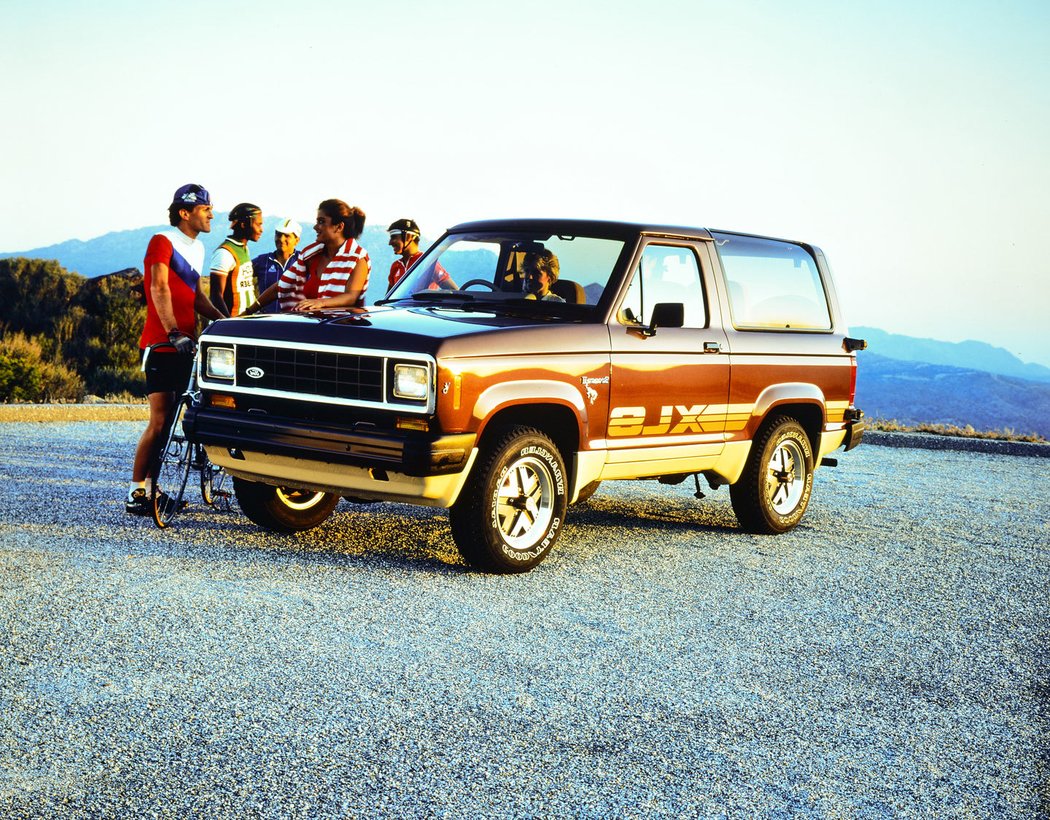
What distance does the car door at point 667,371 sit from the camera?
24.7 feet

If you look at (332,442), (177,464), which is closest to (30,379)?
(177,464)

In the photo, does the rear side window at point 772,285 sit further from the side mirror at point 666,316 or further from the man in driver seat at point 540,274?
the man in driver seat at point 540,274

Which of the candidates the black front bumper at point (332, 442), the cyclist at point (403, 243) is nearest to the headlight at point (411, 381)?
the black front bumper at point (332, 442)

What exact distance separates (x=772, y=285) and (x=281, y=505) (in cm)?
395

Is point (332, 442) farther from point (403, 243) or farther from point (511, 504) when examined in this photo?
point (403, 243)

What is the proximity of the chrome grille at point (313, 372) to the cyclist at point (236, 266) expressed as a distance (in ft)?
6.16

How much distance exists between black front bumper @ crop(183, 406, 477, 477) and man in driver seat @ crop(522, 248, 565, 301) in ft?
4.92

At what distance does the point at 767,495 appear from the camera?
8875mm

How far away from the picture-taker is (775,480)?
905 centimetres

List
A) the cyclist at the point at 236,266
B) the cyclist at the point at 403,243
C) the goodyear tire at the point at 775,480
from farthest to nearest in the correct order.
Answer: the cyclist at the point at 403,243
the cyclist at the point at 236,266
the goodyear tire at the point at 775,480

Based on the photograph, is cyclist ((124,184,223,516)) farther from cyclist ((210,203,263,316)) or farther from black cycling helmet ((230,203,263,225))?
black cycling helmet ((230,203,263,225))

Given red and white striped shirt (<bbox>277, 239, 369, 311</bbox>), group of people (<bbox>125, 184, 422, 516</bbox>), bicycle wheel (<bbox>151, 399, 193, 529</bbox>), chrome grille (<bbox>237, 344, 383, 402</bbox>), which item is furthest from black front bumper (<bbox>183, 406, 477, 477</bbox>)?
red and white striped shirt (<bbox>277, 239, 369, 311</bbox>)

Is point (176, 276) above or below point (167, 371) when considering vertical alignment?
above

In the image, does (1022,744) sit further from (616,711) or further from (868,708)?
(616,711)
